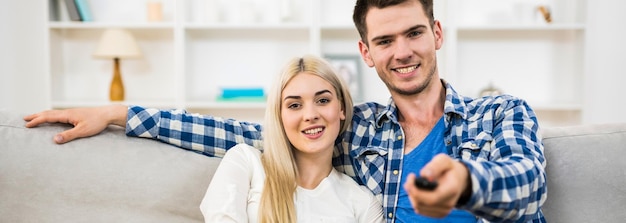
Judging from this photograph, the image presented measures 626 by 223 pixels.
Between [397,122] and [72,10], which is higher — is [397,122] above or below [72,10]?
below

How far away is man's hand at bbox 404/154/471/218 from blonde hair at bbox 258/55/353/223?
61cm

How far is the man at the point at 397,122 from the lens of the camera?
56.7 inches

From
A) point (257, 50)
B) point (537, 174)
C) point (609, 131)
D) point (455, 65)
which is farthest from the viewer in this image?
point (257, 50)

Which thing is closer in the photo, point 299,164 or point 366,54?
point 299,164

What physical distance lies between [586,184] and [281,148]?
0.77 m

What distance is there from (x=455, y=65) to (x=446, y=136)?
81.9 inches

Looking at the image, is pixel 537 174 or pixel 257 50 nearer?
pixel 537 174

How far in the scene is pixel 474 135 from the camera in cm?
145

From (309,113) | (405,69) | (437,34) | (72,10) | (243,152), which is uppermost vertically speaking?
(72,10)

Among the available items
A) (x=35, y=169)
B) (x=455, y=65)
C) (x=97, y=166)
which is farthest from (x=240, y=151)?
(x=455, y=65)

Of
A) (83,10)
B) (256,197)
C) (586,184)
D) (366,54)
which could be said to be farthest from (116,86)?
(586,184)

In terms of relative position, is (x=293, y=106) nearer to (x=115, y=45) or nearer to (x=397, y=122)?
(x=397, y=122)

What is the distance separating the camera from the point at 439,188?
2.61ft

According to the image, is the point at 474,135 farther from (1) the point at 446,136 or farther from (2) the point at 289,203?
(2) the point at 289,203
